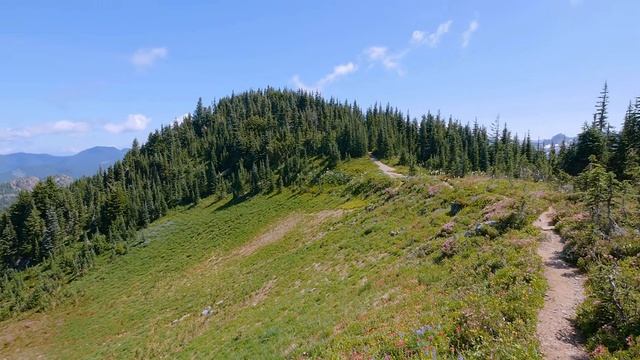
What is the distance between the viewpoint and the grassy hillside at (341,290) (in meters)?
13.1

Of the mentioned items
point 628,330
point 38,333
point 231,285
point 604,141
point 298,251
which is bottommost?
point 38,333

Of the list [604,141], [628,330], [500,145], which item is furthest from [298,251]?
[500,145]

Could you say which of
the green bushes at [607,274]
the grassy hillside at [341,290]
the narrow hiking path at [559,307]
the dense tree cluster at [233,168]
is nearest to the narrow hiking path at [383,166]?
the dense tree cluster at [233,168]

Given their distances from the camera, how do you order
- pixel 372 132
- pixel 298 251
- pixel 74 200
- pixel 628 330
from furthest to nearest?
pixel 372 132, pixel 74 200, pixel 298 251, pixel 628 330

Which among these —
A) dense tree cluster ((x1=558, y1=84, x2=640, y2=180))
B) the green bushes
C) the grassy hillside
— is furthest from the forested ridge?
the green bushes

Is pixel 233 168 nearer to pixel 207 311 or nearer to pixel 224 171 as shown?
pixel 224 171

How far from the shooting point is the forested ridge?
254 ft

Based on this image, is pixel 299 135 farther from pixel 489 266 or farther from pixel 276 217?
pixel 489 266

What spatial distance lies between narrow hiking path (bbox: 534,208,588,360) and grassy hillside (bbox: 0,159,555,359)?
0.45 metres

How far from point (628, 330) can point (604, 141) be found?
82.9 meters

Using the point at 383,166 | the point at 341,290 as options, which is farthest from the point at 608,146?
the point at 341,290

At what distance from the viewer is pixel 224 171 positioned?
147 metres

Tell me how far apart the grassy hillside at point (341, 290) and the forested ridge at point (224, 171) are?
2453 centimetres

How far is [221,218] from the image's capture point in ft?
288
